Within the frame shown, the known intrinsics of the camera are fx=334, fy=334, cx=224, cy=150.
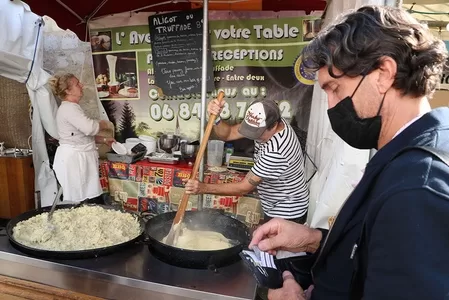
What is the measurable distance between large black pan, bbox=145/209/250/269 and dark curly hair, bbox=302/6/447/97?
1.14 metres

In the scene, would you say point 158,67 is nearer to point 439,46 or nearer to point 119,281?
point 119,281

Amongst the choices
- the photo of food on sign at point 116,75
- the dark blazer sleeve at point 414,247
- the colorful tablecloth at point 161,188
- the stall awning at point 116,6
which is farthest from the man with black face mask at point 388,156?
Result: the photo of food on sign at point 116,75

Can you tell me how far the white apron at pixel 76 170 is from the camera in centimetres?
346

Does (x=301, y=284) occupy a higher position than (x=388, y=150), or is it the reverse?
(x=388, y=150)

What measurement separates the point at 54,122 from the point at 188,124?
146 centimetres

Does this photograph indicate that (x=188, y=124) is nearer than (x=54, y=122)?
No

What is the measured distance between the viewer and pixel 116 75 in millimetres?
4273

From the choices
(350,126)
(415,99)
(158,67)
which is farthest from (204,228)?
(158,67)

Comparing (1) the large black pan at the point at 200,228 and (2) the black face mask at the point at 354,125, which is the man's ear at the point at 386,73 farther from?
(1) the large black pan at the point at 200,228

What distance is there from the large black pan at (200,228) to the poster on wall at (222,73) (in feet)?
5.87

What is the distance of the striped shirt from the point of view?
245 centimetres

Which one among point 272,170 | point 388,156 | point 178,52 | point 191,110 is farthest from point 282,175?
point 178,52

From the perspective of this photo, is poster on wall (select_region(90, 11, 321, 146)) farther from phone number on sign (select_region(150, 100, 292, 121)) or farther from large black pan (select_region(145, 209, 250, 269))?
large black pan (select_region(145, 209, 250, 269))

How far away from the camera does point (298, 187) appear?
2.66m
